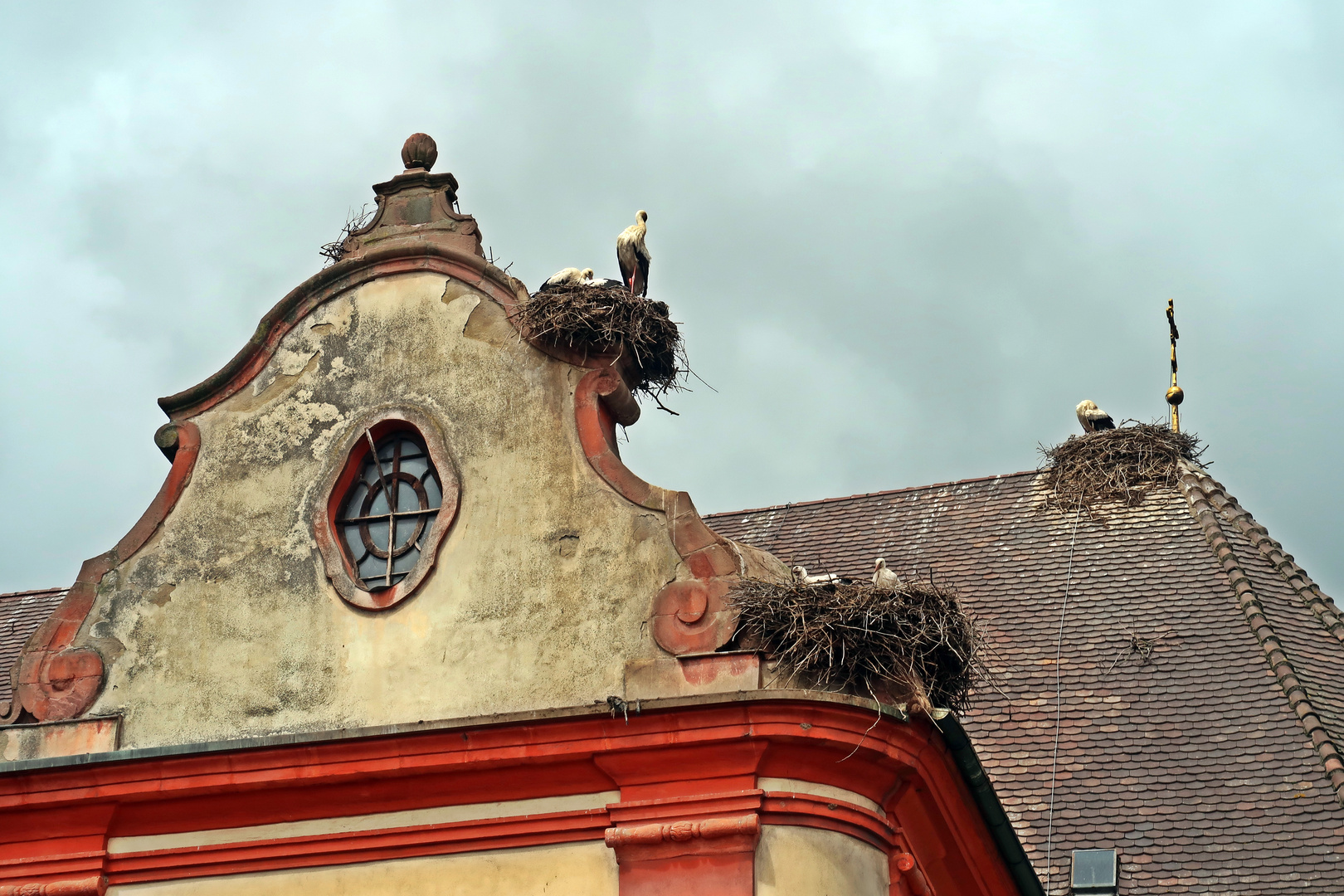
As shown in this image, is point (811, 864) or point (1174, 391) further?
point (1174, 391)

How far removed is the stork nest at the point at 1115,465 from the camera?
58.8ft

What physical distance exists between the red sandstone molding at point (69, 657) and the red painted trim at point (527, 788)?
1.53ft

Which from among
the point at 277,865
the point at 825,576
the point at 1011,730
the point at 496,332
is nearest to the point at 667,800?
the point at 825,576

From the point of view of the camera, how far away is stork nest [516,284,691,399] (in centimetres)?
1105

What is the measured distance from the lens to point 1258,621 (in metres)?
15.6

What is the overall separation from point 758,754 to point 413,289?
3600mm

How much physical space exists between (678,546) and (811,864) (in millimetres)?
1817

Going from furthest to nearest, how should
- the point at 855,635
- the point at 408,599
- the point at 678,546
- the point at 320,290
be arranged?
the point at 320,290
the point at 408,599
the point at 678,546
the point at 855,635

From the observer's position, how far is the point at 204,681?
421 inches

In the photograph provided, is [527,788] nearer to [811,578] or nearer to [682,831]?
[682,831]

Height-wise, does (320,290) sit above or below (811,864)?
above

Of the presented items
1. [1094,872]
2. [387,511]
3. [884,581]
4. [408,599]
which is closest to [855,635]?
[884,581]

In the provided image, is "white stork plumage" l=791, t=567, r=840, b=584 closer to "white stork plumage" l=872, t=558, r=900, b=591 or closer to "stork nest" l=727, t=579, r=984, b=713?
"stork nest" l=727, t=579, r=984, b=713

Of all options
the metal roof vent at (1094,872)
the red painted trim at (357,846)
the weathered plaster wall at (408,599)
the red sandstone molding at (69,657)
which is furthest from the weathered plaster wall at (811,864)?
the metal roof vent at (1094,872)
